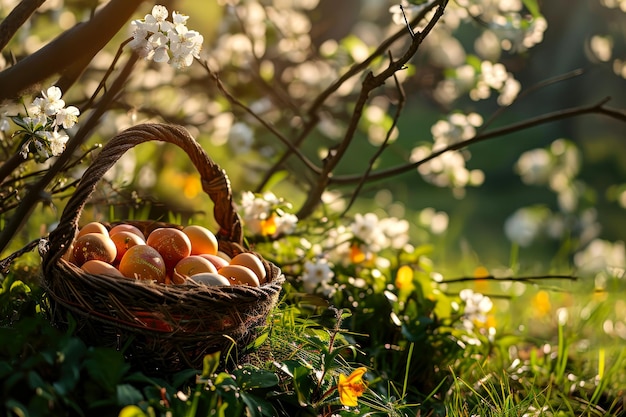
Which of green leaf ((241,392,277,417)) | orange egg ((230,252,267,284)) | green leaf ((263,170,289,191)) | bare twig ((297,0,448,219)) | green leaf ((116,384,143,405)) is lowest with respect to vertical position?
green leaf ((116,384,143,405))

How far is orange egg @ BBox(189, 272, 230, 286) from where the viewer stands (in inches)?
54.5

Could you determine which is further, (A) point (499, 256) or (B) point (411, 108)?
(B) point (411, 108)

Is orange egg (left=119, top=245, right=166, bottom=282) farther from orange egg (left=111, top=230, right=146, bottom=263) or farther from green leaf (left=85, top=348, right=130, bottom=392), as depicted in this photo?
green leaf (left=85, top=348, right=130, bottom=392)

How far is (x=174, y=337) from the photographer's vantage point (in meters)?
1.31

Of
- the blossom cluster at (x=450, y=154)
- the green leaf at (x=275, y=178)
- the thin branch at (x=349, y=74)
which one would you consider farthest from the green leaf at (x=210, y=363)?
the blossom cluster at (x=450, y=154)

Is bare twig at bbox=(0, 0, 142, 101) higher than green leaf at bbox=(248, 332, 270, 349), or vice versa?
bare twig at bbox=(0, 0, 142, 101)

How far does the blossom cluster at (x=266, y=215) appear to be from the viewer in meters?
2.02

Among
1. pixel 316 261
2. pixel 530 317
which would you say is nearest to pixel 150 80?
pixel 316 261

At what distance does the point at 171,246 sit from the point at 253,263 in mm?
167

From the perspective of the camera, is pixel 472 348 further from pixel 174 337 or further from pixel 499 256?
pixel 499 256

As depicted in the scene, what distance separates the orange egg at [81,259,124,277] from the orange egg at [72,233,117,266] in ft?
0.17

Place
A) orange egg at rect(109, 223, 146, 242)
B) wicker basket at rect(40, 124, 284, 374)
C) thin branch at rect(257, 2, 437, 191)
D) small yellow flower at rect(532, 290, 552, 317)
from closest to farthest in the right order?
wicker basket at rect(40, 124, 284, 374), orange egg at rect(109, 223, 146, 242), thin branch at rect(257, 2, 437, 191), small yellow flower at rect(532, 290, 552, 317)

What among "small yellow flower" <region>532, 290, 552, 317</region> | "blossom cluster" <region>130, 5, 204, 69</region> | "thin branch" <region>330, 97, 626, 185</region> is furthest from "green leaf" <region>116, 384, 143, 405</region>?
"small yellow flower" <region>532, 290, 552, 317</region>

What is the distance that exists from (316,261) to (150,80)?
151cm
